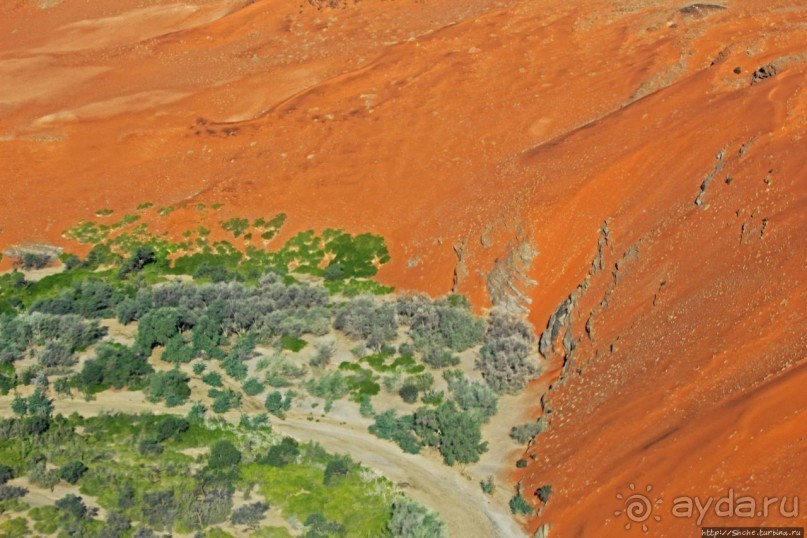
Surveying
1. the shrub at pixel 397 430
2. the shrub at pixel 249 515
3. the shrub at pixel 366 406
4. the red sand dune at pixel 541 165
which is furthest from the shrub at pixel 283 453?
the red sand dune at pixel 541 165

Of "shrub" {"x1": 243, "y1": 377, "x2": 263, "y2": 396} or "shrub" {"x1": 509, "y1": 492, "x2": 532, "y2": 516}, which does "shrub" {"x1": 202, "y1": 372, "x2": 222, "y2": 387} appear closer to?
"shrub" {"x1": 243, "y1": 377, "x2": 263, "y2": 396}

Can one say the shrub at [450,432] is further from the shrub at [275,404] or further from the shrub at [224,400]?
the shrub at [224,400]

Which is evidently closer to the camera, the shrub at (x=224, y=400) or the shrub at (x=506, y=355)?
the shrub at (x=224, y=400)

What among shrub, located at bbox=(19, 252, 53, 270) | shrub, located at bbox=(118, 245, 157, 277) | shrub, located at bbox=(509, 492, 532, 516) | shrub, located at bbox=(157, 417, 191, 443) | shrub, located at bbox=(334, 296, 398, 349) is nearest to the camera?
shrub, located at bbox=(509, 492, 532, 516)

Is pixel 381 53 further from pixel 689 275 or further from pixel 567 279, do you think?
pixel 689 275

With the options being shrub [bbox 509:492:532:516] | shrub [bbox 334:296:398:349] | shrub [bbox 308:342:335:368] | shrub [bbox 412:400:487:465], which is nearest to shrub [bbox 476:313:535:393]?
shrub [bbox 412:400:487:465]

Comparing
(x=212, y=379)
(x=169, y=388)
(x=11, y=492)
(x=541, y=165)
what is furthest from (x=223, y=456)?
(x=541, y=165)

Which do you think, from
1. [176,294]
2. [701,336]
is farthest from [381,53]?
[701,336]

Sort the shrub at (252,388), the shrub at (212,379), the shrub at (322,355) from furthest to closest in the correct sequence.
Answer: the shrub at (322,355)
the shrub at (212,379)
the shrub at (252,388)

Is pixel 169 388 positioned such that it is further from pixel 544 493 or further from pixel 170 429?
pixel 544 493
